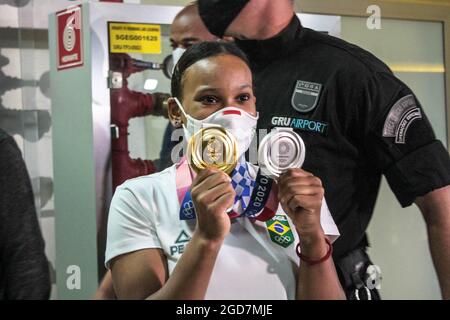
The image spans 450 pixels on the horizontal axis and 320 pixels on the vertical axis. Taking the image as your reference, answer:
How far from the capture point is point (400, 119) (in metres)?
1.73

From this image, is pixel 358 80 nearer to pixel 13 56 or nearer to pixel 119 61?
pixel 119 61

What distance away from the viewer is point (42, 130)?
5.58 ft

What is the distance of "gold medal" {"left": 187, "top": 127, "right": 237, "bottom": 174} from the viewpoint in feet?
5.22

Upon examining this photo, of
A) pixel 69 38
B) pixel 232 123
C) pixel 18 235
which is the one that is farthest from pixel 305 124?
pixel 18 235

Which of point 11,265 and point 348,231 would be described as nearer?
point 11,265

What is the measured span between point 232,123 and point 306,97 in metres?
0.25

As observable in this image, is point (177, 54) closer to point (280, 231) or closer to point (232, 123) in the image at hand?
point (232, 123)

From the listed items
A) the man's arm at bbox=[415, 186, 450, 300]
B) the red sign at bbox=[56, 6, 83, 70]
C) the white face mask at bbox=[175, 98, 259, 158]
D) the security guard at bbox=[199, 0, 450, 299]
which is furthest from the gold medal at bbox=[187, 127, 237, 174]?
the man's arm at bbox=[415, 186, 450, 300]

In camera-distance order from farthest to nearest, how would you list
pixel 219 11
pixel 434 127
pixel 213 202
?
pixel 434 127, pixel 219 11, pixel 213 202

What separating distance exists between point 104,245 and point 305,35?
30.5 inches

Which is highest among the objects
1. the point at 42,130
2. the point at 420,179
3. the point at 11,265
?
the point at 42,130

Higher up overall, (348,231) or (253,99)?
(253,99)

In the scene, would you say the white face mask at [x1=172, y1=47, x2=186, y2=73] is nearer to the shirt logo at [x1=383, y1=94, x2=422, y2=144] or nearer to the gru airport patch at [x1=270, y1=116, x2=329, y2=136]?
the gru airport patch at [x1=270, y1=116, x2=329, y2=136]
